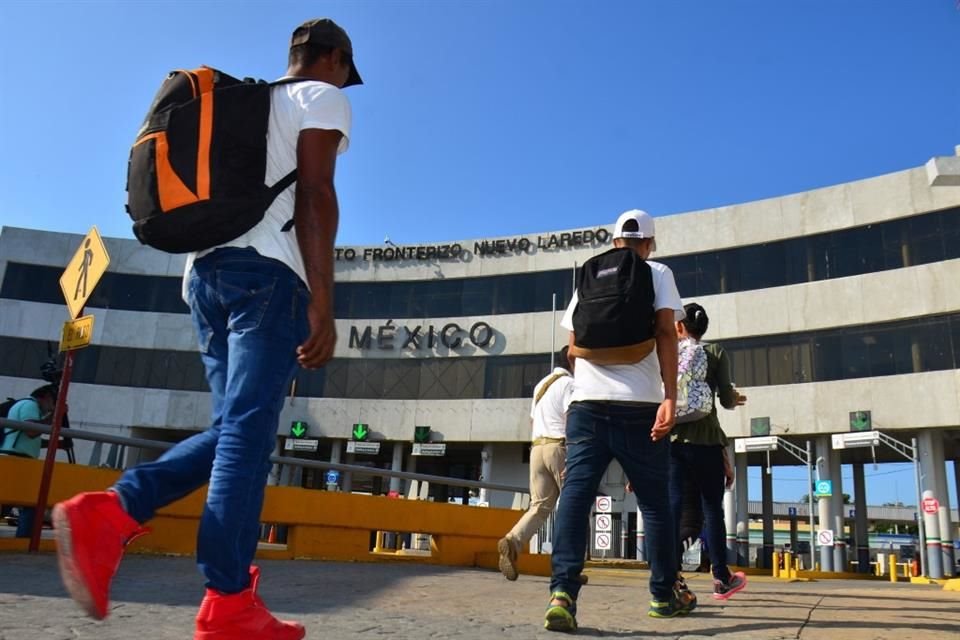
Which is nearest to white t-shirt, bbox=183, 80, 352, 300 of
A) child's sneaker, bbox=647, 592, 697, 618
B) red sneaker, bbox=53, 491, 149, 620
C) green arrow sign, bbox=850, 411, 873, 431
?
red sneaker, bbox=53, 491, 149, 620

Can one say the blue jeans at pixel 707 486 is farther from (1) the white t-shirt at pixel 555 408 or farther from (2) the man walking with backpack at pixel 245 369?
(2) the man walking with backpack at pixel 245 369

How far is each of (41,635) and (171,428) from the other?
32.4 meters

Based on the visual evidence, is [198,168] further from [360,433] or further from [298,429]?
[298,429]

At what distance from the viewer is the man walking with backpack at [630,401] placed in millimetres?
3469

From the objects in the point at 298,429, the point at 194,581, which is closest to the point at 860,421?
the point at 298,429

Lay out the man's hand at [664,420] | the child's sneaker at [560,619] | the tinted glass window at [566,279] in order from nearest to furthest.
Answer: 1. the child's sneaker at [560,619]
2. the man's hand at [664,420]
3. the tinted glass window at [566,279]

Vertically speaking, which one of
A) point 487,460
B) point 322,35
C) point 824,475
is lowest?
point 322,35

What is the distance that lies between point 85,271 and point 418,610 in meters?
4.44

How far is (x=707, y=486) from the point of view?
15.1 ft

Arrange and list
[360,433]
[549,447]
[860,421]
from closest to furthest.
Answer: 1. [549,447]
2. [860,421]
3. [360,433]

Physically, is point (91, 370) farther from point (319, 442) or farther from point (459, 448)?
point (459, 448)

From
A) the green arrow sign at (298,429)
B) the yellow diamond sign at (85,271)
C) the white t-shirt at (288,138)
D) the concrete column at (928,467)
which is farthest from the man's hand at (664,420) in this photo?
the green arrow sign at (298,429)

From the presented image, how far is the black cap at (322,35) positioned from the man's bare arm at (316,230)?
485mm

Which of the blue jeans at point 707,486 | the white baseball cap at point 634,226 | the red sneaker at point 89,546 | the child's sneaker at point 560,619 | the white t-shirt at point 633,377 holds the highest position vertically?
the white baseball cap at point 634,226
